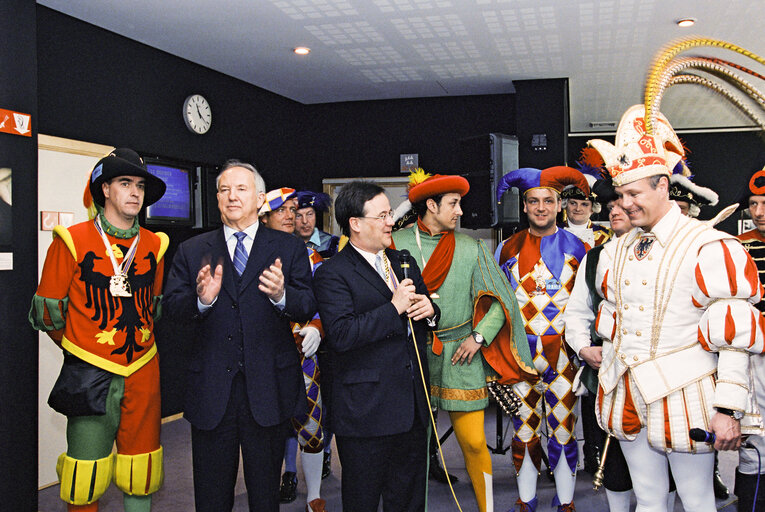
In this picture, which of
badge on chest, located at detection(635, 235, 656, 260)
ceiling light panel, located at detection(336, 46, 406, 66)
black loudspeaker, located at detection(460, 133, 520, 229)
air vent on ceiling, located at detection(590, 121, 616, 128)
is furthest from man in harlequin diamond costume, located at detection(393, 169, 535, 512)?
air vent on ceiling, located at detection(590, 121, 616, 128)

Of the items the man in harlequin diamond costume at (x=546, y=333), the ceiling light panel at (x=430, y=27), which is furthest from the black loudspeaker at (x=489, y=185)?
the man in harlequin diamond costume at (x=546, y=333)

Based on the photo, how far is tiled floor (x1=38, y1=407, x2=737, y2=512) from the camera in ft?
11.9

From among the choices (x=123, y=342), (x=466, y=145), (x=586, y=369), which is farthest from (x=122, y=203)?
(x=466, y=145)

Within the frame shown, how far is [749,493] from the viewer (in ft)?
8.17

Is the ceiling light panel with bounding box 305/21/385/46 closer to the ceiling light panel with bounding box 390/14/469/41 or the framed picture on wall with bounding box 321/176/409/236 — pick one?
the ceiling light panel with bounding box 390/14/469/41

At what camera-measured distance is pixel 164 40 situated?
17.6 ft

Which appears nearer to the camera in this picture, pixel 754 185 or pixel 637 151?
pixel 637 151

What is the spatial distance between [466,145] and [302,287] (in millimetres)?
3964

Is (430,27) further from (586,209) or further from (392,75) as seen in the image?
(586,209)

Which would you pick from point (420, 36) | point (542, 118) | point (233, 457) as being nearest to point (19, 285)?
point (233, 457)

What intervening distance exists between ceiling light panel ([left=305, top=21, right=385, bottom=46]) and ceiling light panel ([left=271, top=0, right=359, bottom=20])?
0.23m

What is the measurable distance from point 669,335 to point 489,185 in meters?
3.64

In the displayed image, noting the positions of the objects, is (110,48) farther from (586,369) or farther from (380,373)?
(586,369)

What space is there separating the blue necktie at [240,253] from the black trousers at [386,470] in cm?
75
